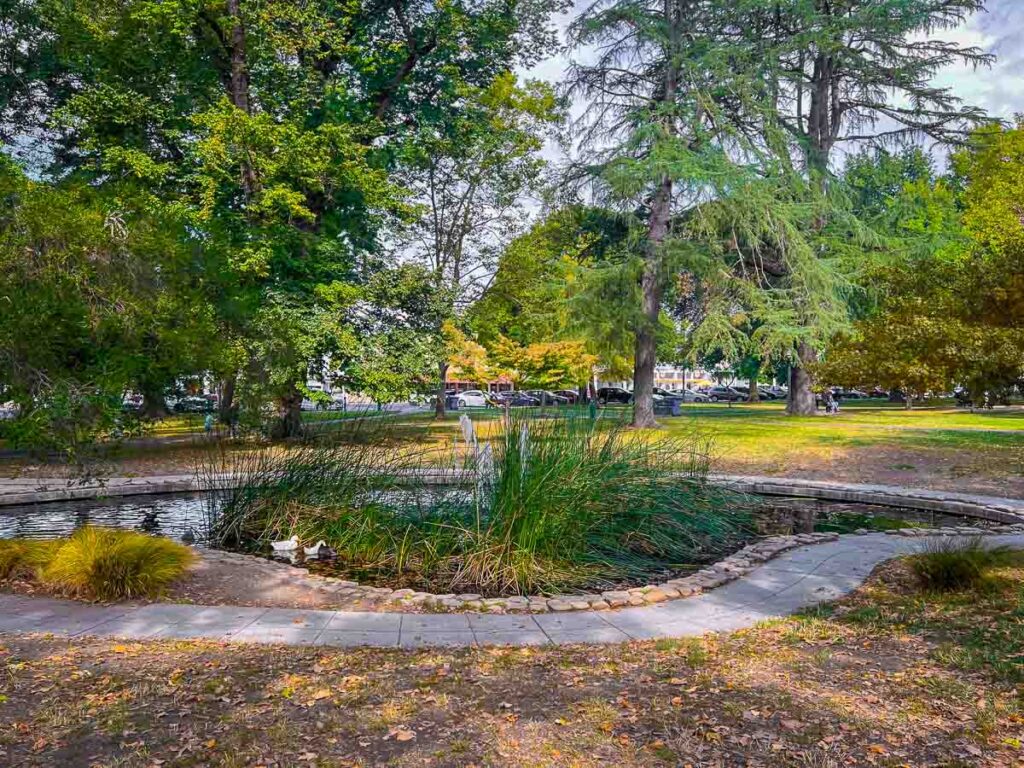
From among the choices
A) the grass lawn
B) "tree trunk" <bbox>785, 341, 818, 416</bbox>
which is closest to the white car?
"tree trunk" <bbox>785, 341, 818, 416</bbox>

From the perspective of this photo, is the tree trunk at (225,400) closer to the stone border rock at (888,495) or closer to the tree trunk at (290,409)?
the tree trunk at (290,409)

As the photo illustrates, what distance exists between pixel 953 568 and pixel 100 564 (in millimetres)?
6006

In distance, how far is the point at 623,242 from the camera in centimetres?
2130

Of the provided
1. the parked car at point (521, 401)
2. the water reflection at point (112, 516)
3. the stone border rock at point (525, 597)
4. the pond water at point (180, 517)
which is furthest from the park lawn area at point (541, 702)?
the water reflection at point (112, 516)

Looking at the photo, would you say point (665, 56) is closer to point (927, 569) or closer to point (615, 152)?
point (615, 152)

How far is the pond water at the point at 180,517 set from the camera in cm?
765

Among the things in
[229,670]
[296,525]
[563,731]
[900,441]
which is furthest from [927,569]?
[900,441]

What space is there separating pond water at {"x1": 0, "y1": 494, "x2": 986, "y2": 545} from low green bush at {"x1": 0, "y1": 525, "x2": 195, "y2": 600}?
1793mm

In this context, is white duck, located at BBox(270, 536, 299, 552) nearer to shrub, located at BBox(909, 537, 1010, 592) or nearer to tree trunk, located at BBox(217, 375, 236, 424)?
tree trunk, located at BBox(217, 375, 236, 424)

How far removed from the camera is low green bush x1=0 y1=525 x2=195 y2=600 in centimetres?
473

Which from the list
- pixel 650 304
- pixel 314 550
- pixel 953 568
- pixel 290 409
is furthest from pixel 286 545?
pixel 650 304

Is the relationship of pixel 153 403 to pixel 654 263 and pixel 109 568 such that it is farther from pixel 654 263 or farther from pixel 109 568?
pixel 654 263

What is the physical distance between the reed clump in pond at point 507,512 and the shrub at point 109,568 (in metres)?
1.57

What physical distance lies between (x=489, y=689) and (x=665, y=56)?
20456mm
